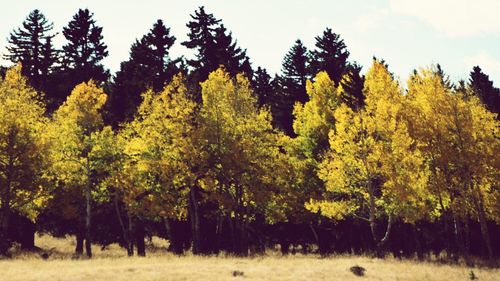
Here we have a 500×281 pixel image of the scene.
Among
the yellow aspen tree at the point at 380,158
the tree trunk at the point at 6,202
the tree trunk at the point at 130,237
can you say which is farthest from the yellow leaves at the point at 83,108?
the yellow aspen tree at the point at 380,158

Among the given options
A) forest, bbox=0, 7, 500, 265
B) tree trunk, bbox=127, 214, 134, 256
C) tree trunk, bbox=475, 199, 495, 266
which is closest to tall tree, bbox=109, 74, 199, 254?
forest, bbox=0, 7, 500, 265

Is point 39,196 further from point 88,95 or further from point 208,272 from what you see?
point 208,272

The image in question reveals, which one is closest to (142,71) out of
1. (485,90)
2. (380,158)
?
(380,158)

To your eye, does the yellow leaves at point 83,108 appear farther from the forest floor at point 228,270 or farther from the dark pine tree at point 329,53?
the dark pine tree at point 329,53

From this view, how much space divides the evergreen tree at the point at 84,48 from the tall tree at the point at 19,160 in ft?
77.1

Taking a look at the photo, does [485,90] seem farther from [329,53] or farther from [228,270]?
[228,270]

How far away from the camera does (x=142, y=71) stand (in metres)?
45.1

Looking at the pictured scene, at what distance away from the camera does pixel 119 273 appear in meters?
18.8

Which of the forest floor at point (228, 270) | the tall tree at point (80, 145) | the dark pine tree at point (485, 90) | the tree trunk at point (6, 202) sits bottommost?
the forest floor at point (228, 270)

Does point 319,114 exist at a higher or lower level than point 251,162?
higher

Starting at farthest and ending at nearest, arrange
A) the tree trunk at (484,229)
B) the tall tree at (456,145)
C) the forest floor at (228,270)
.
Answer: the tall tree at (456,145)
the tree trunk at (484,229)
the forest floor at (228,270)

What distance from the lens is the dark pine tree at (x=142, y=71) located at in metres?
43.3

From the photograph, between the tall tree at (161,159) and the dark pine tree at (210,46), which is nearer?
the tall tree at (161,159)

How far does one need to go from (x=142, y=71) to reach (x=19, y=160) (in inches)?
785
